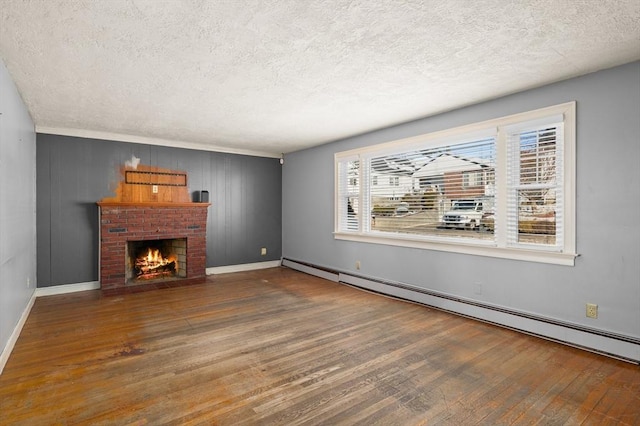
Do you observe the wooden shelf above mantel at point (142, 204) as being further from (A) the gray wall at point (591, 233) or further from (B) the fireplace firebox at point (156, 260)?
(A) the gray wall at point (591, 233)

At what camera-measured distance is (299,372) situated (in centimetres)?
258

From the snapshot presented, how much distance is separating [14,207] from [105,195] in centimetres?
240

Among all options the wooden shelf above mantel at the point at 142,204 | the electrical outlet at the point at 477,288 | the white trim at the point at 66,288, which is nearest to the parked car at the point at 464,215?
the electrical outlet at the point at 477,288

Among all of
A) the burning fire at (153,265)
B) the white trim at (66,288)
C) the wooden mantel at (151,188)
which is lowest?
the white trim at (66,288)

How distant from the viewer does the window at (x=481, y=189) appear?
3.21m

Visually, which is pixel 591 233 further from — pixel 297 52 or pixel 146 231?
pixel 146 231

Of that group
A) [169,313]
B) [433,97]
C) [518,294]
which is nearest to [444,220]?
[518,294]

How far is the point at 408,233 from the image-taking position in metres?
4.75

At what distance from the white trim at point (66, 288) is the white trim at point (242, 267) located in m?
1.85

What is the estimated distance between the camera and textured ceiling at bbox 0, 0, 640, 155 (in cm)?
202

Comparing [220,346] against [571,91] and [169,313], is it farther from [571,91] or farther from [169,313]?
[571,91]

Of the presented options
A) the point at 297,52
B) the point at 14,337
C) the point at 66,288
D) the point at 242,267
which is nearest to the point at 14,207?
the point at 14,337

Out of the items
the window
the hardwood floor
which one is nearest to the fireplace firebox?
the hardwood floor

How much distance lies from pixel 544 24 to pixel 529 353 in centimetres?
262
